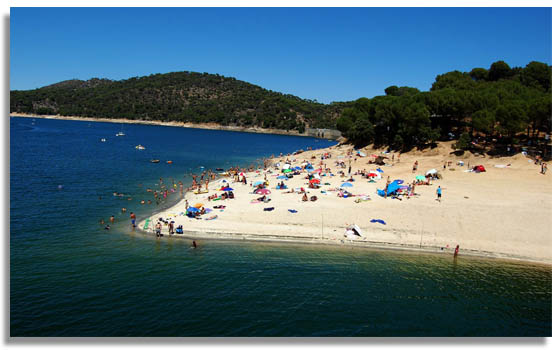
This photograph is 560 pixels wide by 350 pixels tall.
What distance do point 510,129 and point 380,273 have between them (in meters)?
37.3

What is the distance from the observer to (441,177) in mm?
43062

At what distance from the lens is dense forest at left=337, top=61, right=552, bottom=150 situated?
48.4m

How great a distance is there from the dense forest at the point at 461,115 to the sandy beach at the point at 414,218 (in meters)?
10.2

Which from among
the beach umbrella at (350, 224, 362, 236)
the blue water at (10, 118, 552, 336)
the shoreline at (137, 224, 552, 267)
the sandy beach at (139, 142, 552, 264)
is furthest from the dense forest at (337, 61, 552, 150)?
the beach umbrella at (350, 224, 362, 236)

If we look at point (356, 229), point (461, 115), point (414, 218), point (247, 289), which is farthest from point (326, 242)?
point (461, 115)

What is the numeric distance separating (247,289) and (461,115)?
53.2m

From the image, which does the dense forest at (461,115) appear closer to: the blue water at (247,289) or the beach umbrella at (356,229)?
the blue water at (247,289)

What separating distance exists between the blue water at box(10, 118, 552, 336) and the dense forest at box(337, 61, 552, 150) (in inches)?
1256

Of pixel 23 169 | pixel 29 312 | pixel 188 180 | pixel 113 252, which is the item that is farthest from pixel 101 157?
pixel 29 312

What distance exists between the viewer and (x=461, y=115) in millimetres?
59281

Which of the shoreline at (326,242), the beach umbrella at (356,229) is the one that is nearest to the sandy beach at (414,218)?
the shoreline at (326,242)

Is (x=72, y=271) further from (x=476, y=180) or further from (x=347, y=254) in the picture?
(x=476, y=180)

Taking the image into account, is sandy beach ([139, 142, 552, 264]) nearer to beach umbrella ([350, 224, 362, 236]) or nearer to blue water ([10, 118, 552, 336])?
beach umbrella ([350, 224, 362, 236])

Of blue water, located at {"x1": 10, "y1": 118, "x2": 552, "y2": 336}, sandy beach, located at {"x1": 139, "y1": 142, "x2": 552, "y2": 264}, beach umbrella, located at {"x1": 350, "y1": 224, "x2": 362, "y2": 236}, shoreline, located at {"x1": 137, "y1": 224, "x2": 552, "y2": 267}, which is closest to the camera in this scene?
blue water, located at {"x1": 10, "y1": 118, "x2": 552, "y2": 336}
